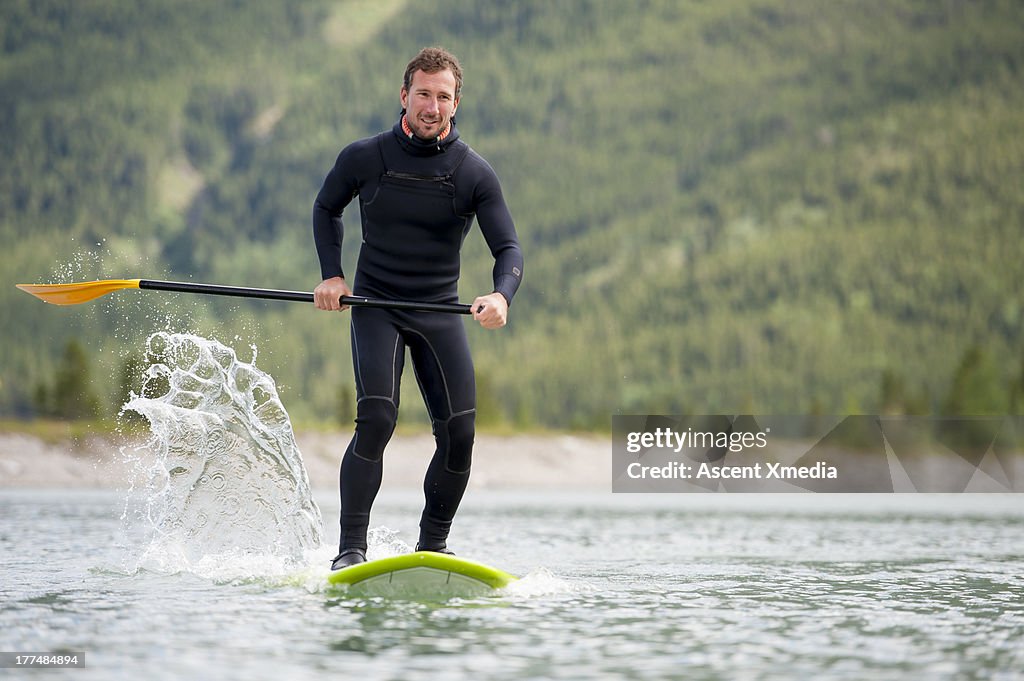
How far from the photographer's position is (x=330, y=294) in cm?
823

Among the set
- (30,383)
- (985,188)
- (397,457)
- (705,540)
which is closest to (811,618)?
(705,540)

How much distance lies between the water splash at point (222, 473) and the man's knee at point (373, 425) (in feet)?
5.61

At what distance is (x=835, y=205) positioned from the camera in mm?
196875

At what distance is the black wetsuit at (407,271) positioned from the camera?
8383 mm

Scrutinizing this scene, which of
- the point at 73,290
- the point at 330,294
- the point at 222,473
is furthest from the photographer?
the point at 222,473

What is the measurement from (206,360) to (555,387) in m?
131

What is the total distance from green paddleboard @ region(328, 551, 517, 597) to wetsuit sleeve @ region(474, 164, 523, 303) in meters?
1.66

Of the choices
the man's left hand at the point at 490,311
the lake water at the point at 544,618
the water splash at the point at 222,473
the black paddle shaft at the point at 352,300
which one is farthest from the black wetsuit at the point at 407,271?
the water splash at the point at 222,473

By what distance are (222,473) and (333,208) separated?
3.29 meters

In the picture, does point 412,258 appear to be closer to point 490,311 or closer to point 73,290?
point 490,311

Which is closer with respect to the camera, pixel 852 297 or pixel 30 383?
pixel 30 383

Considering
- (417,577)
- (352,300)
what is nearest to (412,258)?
(352,300)

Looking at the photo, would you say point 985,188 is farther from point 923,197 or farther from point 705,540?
point 705,540

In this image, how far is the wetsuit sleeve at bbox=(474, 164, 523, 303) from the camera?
27.8 ft
